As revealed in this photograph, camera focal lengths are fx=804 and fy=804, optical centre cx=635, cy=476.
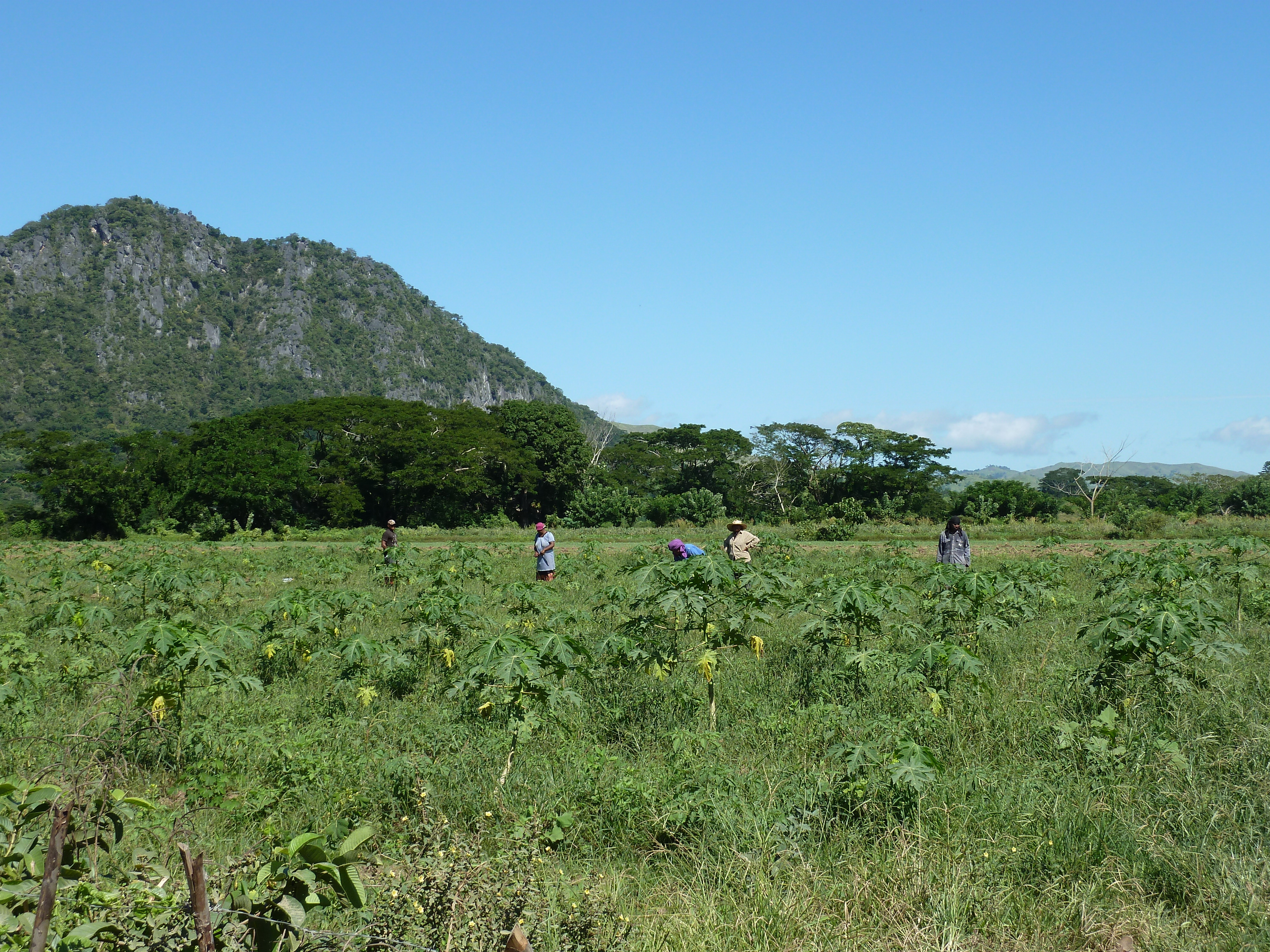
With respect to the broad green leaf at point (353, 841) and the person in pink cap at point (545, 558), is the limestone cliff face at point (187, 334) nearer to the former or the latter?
the person in pink cap at point (545, 558)

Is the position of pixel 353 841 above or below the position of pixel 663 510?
below

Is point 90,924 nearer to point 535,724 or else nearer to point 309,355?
point 535,724

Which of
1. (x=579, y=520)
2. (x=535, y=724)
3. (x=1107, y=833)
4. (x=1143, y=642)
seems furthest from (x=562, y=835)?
(x=579, y=520)

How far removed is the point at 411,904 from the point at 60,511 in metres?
43.5

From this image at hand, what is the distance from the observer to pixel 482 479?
167 feet

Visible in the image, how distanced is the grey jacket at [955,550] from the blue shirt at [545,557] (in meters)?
7.04

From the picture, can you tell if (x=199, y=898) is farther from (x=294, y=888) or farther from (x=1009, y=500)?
(x=1009, y=500)

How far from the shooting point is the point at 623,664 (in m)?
6.62

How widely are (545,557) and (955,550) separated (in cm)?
739

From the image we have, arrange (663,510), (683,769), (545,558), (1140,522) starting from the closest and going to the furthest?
(683,769)
(545,558)
(1140,522)
(663,510)

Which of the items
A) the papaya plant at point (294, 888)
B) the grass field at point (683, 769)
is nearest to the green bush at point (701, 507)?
the grass field at point (683, 769)

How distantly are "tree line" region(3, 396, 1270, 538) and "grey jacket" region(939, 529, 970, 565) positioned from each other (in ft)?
78.8

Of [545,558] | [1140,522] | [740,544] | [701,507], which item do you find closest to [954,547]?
[740,544]

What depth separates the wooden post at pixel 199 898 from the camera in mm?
2098
